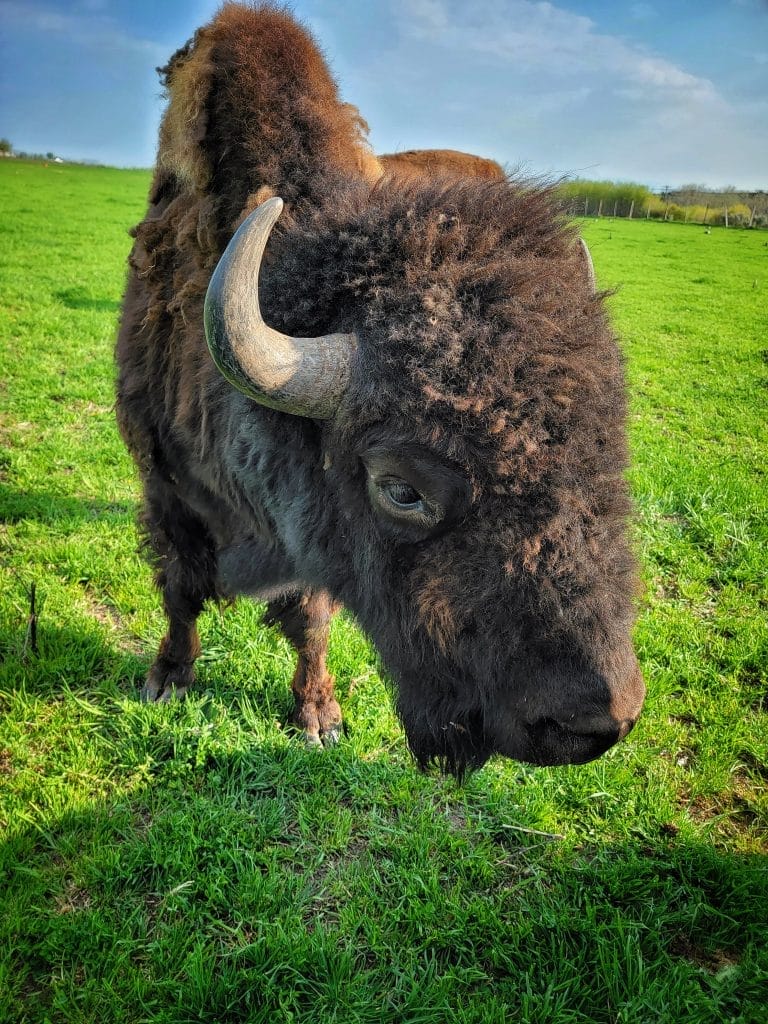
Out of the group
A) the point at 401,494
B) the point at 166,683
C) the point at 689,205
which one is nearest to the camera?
the point at 401,494

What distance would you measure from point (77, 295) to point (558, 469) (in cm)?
1398

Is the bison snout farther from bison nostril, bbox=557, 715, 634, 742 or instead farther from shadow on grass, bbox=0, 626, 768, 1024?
shadow on grass, bbox=0, 626, 768, 1024

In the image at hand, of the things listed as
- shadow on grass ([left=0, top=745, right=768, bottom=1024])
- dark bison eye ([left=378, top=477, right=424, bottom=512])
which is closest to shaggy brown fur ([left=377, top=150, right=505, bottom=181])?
dark bison eye ([left=378, top=477, right=424, bottom=512])

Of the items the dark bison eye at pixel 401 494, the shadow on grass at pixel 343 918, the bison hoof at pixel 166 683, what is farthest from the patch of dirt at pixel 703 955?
the bison hoof at pixel 166 683

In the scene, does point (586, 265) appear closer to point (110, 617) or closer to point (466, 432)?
point (466, 432)

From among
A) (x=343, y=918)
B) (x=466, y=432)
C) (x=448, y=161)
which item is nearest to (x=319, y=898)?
(x=343, y=918)

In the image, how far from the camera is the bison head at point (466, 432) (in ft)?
5.55

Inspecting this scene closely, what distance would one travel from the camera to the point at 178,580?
345cm

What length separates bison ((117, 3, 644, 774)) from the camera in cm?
170

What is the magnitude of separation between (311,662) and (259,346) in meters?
2.09

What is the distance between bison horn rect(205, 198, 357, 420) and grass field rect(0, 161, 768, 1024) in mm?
1906

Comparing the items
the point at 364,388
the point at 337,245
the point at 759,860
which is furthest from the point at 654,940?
the point at 337,245

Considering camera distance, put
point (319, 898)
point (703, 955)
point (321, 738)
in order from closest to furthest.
A: point (703, 955), point (319, 898), point (321, 738)

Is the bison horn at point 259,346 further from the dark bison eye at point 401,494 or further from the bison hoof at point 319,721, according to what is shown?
the bison hoof at point 319,721
